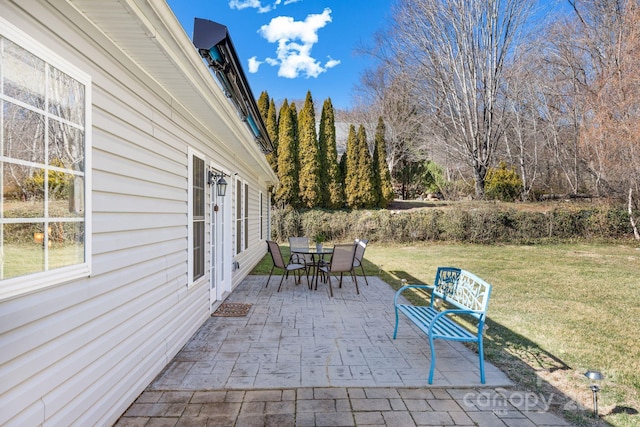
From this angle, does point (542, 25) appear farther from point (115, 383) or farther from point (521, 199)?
point (115, 383)

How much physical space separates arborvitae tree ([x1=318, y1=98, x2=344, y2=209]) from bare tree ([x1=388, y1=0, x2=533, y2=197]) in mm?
4734

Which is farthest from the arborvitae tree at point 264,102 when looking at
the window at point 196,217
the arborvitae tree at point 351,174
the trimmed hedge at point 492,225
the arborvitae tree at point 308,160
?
the window at point 196,217

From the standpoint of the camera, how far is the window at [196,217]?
376 cm

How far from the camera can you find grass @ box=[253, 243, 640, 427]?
2.76m

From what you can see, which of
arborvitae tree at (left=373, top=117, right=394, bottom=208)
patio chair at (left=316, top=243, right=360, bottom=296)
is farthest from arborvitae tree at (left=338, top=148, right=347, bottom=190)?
patio chair at (left=316, top=243, right=360, bottom=296)

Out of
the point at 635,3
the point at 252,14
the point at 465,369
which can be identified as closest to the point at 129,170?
the point at 465,369

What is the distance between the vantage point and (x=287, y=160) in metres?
15.1

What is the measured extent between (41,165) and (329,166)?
46.8 feet

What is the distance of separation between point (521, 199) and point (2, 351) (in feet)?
60.7

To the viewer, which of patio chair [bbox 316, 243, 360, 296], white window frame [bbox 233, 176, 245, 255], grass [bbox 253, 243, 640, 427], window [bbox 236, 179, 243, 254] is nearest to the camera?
grass [bbox 253, 243, 640, 427]

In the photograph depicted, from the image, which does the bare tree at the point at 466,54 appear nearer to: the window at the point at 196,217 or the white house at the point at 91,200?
the window at the point at 196,217

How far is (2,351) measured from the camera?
1334 mm

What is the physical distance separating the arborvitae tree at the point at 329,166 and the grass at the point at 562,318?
4849 millimetres

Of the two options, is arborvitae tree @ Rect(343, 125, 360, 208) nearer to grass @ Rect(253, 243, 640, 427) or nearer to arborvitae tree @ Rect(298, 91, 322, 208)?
arborvitae tree @ Rect(298, 91, 322, 208)
